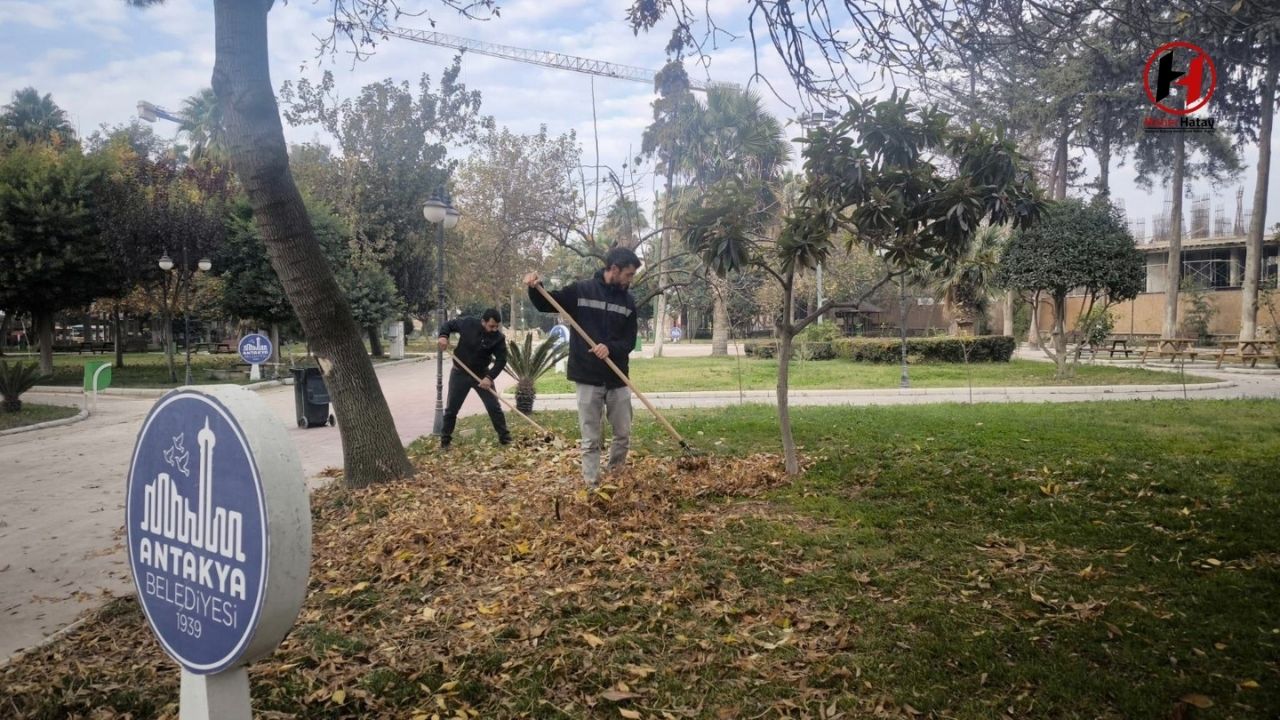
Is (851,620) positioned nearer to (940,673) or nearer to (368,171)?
(940,673)

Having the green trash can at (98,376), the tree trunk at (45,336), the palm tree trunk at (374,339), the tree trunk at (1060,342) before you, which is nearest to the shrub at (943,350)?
the tree trunk at (1060,342)

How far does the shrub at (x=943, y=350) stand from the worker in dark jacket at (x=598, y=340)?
18.9 meters

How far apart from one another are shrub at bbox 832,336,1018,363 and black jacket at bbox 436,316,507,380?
1719 cm

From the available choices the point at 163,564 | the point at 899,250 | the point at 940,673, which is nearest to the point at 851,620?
the point at 940,673

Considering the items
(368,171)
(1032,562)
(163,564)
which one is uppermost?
(368,171)

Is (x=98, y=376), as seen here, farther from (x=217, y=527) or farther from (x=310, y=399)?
(x=217, y=527)

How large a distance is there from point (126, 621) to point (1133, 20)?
7.90 metres

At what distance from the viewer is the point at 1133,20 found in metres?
5.85

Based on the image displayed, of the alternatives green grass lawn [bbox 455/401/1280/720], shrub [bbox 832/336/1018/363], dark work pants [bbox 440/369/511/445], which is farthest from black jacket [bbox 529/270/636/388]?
shrub [bbox 832/336/1018/363]

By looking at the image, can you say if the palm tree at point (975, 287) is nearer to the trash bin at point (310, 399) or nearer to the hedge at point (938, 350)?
the hedge at point (938, 350)

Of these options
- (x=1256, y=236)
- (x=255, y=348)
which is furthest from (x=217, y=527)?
(x=1256, y=236)

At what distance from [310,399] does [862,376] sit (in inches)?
520

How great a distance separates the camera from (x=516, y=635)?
11.9 feet

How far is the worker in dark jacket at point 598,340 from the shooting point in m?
6.18
